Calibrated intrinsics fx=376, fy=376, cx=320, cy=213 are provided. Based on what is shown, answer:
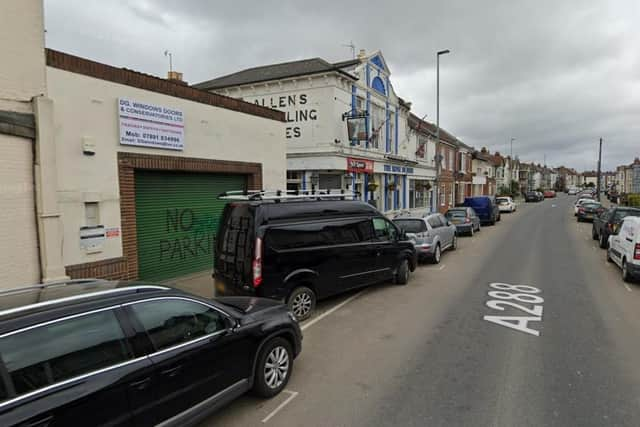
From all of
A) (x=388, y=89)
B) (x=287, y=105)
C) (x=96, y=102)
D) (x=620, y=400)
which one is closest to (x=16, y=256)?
(x=96, y=102)

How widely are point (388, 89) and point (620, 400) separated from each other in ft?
61.6

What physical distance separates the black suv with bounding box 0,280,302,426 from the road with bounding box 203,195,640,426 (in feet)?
2.15

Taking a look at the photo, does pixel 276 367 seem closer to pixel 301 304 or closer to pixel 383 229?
pixel 301 304

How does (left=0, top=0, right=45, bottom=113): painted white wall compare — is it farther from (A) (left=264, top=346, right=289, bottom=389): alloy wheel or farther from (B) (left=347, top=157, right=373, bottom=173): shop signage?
(B) (left=347, top=157, right=373, bottom=173): shop signage

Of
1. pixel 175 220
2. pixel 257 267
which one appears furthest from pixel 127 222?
pixel 257 267

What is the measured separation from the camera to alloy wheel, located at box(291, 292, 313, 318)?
6.64 meters

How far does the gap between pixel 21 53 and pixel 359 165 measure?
13.3 metres

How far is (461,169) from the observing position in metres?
37.8

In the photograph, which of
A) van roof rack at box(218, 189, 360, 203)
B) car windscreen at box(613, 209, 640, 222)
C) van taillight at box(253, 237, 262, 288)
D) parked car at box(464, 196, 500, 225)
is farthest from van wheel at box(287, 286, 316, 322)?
parked car at box(464, 196, 500, 225)

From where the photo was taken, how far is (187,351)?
3.29 m

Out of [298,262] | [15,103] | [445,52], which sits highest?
[445,52]

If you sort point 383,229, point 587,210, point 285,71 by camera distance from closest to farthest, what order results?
point 383,229 < point 285,71 < point 587,210

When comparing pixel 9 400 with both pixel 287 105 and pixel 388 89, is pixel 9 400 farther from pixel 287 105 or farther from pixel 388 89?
pixel 388 89

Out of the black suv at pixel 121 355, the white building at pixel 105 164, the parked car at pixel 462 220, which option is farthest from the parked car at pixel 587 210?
the black suv at pixel 121 355
